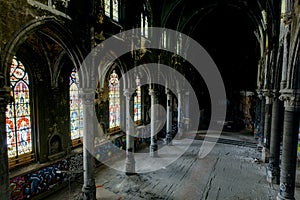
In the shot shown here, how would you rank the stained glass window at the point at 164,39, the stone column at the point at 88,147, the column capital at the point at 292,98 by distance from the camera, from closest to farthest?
the column capital at the point at 292,98 < the stone column at the point at 88,147 < the stained glass window at the point at 164,39

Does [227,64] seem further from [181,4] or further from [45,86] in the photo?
[45,86]

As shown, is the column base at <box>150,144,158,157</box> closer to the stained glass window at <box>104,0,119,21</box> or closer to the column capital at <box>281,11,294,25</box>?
the stained glass window at <box>104,0,119,21</box>

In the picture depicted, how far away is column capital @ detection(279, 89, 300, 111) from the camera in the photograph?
5657mm

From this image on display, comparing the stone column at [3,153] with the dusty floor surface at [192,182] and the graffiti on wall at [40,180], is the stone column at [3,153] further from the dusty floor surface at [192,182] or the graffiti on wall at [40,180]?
the dusty floor surface at [192,182]

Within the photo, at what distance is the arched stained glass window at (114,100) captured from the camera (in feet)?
40.0

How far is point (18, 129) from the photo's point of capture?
7.48 metres

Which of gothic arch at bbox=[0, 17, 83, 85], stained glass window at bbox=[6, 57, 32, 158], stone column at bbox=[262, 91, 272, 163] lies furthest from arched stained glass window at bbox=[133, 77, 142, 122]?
gothic arch at bbox=[0, 17, 83, 85]

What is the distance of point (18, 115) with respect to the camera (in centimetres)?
750

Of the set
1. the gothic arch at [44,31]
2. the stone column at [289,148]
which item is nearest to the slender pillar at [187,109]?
the stone column at [289,148]

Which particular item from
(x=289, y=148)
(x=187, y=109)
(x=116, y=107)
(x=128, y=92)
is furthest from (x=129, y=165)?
(x=187, y=109)

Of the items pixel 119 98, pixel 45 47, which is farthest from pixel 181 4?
pixel 45 47

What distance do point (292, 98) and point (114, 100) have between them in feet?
31.0

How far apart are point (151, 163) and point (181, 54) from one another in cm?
Answer: 1015

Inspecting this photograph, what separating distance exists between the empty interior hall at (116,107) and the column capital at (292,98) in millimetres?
32
